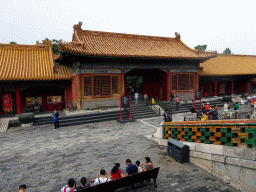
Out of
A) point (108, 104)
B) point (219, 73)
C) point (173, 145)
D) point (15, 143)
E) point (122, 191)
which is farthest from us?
point (219, 73)

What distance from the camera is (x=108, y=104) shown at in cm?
1634

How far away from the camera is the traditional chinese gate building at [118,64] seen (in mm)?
15023

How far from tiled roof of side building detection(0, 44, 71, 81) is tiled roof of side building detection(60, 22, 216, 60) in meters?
3.02

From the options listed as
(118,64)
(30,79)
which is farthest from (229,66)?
(30,79)

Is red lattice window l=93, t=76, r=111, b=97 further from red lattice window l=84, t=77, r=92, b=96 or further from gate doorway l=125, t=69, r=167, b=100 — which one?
gate doorway l=125, t=69, r=167, b=100

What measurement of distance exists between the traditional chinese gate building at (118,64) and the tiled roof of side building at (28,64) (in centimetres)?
127

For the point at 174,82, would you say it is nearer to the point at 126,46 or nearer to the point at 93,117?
the point at 126,46

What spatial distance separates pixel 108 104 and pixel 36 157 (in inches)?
354

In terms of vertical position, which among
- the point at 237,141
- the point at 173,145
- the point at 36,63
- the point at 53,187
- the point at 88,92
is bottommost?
the point at 53,187

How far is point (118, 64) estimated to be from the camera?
16484 mm

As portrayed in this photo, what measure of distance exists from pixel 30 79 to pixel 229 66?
25.2 m

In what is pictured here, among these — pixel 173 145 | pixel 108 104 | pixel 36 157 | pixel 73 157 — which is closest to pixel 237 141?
pixel 173 145

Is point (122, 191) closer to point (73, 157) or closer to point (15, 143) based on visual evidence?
point (73, 157)

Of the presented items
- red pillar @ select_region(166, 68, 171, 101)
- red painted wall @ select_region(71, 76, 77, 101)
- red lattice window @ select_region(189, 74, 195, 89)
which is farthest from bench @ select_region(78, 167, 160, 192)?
red lattice window @ select_region(189, 74, 195, 89)
